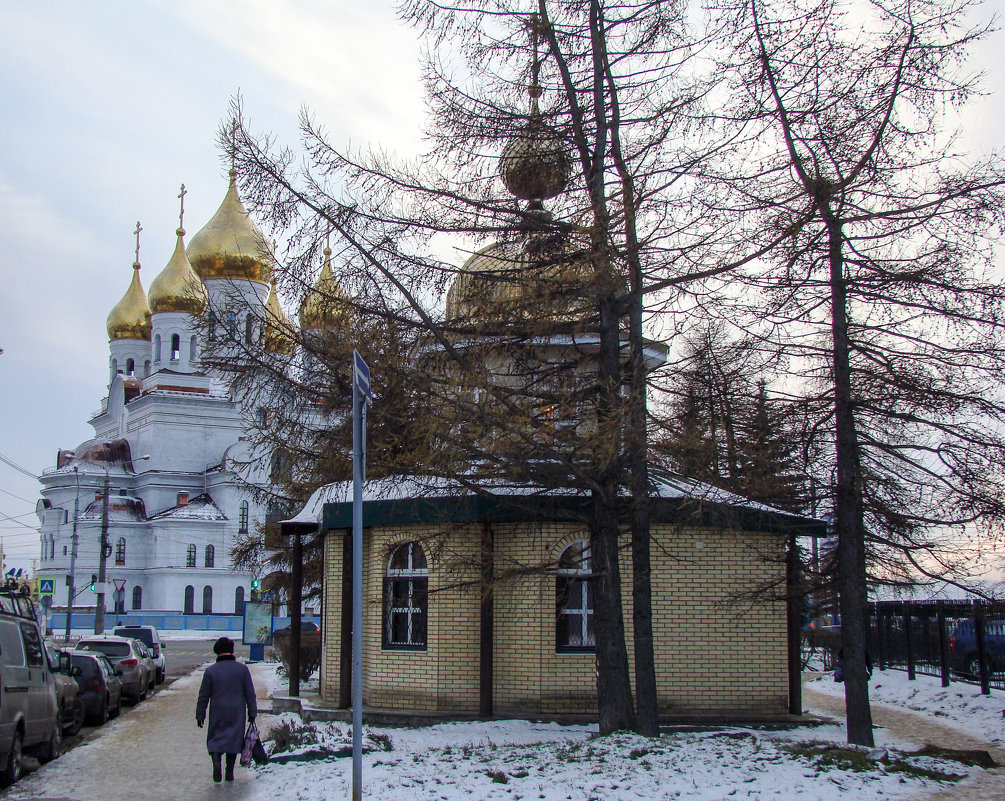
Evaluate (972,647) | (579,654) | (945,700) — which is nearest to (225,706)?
(579,654)

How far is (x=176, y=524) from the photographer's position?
68.5m

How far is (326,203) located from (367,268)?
83 cm

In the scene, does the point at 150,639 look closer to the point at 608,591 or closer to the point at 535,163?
the point at 608,591

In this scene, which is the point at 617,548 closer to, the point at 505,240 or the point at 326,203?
the point at 505,240

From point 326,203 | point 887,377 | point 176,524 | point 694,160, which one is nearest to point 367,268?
point 326,203

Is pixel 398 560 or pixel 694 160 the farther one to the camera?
pixel 398 560

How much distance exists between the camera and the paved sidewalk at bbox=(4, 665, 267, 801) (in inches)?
429

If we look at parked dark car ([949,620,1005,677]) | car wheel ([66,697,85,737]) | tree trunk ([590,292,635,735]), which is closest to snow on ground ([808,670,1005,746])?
parked dark car ([949,620,1005,677])

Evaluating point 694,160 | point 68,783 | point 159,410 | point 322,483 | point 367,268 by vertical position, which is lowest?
point 68,783

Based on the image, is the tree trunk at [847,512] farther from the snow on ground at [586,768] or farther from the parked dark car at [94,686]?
the parked dark car at [94,686]

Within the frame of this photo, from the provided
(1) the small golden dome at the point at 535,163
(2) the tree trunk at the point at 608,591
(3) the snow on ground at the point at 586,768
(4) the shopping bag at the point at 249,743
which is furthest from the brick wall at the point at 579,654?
(1) the small golden dome at the point at 535,163

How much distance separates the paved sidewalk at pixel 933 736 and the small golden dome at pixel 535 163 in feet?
25.1

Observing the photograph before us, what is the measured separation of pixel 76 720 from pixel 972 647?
16844mm

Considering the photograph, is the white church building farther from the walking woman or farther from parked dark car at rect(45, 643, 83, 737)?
the walking woman
